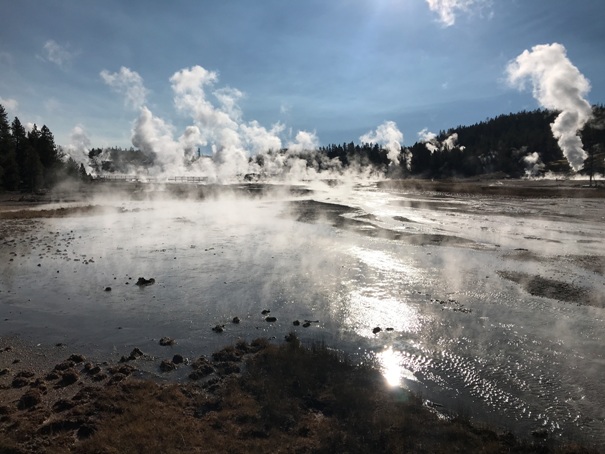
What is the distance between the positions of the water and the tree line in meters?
45.4

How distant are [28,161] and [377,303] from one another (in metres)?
→ 71.2

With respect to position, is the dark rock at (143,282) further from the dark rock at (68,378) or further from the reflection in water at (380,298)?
the reflection in water at (380,298)

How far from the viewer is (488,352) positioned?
10812 millimetres

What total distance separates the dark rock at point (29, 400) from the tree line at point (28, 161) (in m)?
63.9

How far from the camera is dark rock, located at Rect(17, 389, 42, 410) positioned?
8117 mm

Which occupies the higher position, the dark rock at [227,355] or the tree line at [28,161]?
the tree line at [28,161]

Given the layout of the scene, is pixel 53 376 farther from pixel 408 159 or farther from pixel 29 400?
pixel 408 159

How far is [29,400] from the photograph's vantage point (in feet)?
27.0

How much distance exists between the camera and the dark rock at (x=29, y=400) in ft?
26.6

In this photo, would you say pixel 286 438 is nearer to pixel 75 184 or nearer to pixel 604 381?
pixel 604 381

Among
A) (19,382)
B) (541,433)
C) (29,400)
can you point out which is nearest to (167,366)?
(29,400)

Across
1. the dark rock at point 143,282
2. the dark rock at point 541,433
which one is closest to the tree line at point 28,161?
the dark rock at point 143,282

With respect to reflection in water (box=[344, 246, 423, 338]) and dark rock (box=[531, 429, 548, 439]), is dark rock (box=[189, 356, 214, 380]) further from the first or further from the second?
dark rock (box=[531, 429, 548, 439])

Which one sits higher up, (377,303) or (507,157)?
(507,157)
